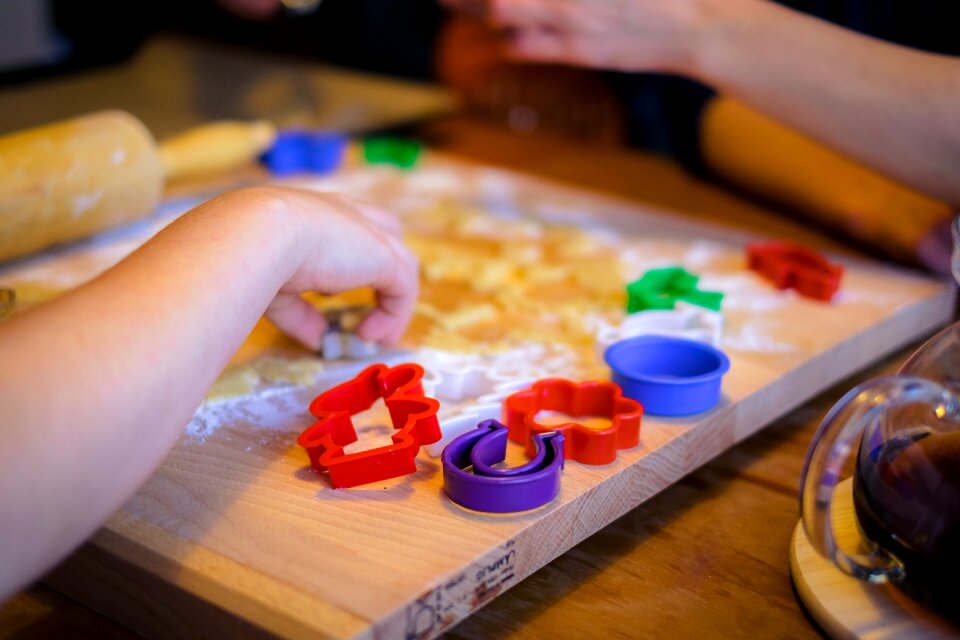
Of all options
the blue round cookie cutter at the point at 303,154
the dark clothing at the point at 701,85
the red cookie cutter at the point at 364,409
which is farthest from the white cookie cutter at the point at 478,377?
the dark clothing at the point at 701,85

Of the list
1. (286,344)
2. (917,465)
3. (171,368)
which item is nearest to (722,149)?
(286,344)

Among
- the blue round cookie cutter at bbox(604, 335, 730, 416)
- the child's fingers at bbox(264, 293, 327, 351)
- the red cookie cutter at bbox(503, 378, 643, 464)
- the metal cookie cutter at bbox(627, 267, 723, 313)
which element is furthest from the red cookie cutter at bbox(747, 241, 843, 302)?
the child's fingers at bbox(264, 293, 327, 351)

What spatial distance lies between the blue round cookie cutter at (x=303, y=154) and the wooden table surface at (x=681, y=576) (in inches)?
25.9

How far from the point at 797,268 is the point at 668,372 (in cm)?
25

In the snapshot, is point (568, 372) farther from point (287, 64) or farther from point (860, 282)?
point (287, 64)

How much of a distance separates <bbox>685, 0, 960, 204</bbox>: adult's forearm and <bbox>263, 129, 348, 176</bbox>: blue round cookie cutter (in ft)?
1.47

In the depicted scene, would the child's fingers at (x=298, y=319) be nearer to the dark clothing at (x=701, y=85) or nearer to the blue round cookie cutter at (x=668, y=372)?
the blue round cookie cutter at (x=668, y=372)

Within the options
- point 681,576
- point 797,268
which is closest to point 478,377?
point 681,576

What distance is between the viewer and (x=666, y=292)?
0.88m

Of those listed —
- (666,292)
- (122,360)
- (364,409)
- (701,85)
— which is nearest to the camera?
(122,360)

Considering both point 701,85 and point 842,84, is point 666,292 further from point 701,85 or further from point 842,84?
point 701,85

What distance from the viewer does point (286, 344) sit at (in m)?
0.81

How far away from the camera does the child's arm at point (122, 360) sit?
46 centimetres

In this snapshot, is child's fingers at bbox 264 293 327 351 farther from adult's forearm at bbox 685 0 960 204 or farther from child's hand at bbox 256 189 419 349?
adult's forearm at bbox 685 0 960 204
